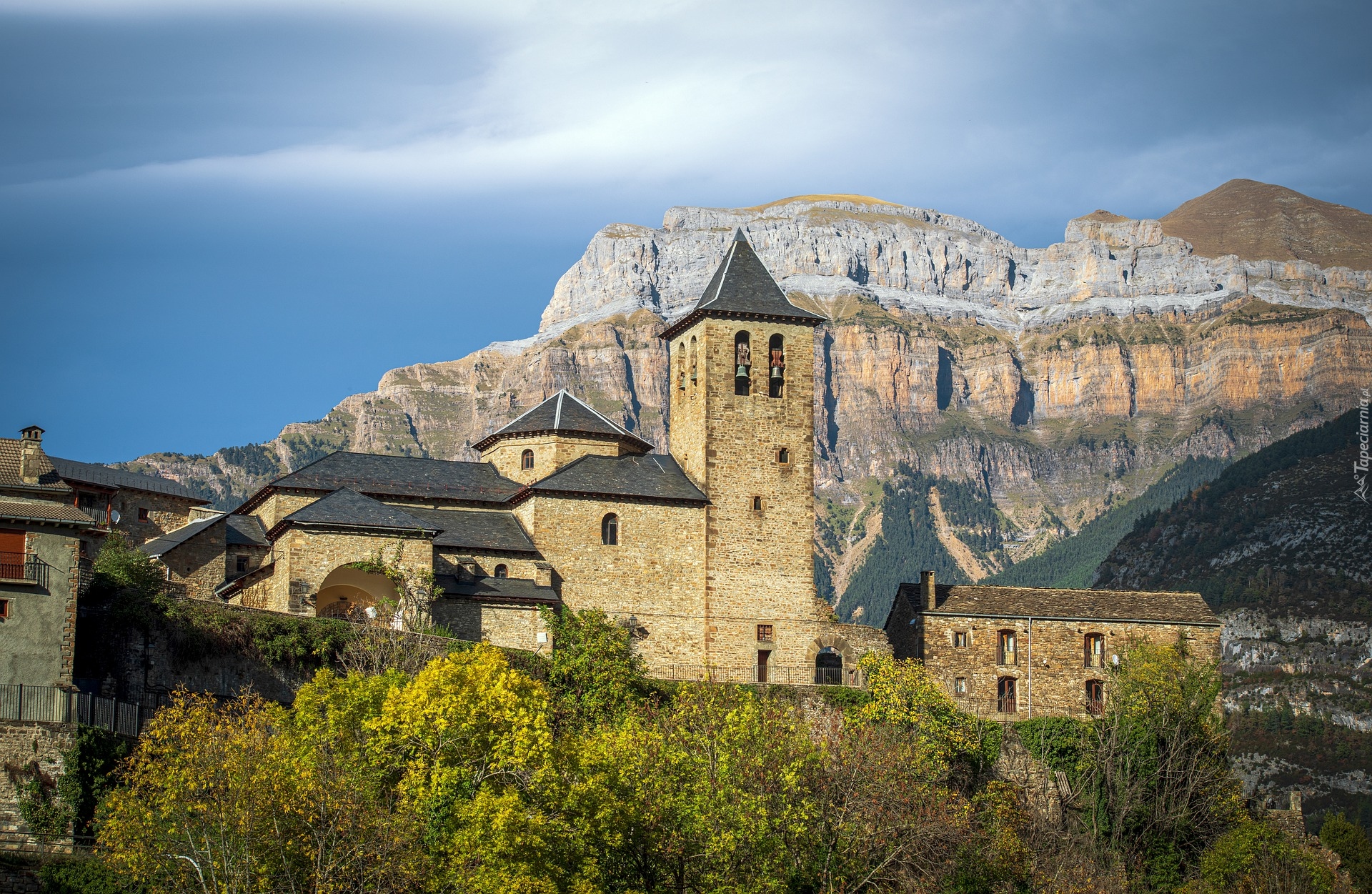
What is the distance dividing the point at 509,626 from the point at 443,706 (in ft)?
64.2

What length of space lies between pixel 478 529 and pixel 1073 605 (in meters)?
25.1

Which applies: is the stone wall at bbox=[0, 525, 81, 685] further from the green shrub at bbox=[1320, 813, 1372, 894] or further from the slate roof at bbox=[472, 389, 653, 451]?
the green shrub at bbox=[1320, 813, 1372, 894]

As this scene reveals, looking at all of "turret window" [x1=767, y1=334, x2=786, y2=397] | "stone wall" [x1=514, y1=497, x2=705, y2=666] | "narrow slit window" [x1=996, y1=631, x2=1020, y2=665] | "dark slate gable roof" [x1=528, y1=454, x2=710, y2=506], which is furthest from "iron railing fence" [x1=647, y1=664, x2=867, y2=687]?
"turret window" [x1=767, y1=334, x2=786, y2=397]

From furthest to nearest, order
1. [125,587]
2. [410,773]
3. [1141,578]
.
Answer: [1141,578] → [125,587] → [410,773]

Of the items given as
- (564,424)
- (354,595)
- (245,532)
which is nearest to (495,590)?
(354,595)

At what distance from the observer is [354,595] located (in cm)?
5512

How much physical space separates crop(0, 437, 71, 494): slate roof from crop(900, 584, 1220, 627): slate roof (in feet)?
113

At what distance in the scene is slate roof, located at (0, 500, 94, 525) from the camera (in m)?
40.1

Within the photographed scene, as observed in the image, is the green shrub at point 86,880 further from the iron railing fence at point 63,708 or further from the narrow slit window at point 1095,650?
the narrow slit window at point 1095,650

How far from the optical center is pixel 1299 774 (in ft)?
→ 360

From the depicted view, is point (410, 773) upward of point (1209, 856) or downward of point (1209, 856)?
upward

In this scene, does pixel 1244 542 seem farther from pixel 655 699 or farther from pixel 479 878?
pixel 479 878

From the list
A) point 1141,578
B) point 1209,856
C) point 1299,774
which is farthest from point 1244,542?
point 1209,856

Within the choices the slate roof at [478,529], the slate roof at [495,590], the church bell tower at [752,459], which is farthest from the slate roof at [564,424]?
the slate roof at [495,590]
